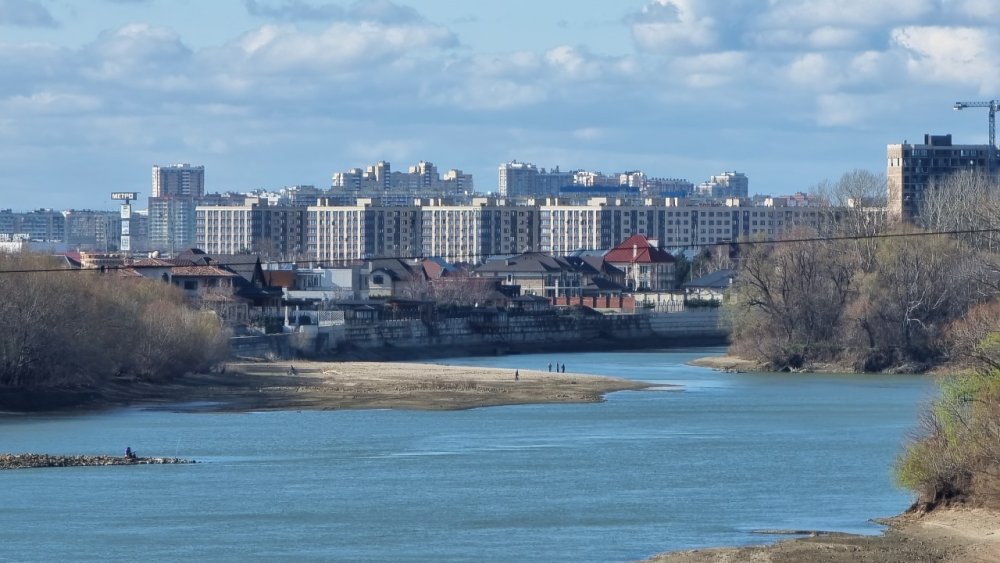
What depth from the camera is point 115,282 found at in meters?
60.3

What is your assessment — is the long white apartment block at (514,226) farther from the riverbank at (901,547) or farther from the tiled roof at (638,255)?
the riverbank at (901,547)

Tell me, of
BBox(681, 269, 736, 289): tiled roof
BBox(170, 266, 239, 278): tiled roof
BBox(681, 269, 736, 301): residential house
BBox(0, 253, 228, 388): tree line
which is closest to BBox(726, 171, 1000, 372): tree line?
BBox(0, 253, 228, 388): tree line

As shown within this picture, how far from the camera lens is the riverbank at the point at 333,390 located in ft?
163

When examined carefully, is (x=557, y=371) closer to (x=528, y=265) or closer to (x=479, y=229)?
(x=528, y=265)

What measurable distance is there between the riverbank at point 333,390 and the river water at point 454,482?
1824 millimetres

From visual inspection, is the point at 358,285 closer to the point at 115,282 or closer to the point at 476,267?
the point at 476,267

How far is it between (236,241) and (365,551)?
6099 inches

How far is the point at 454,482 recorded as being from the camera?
3338 centimetres

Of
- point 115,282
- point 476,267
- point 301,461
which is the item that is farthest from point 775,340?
point 476,267

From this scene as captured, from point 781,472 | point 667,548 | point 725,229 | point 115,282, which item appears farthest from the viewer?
point 725,229

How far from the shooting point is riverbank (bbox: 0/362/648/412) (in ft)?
163

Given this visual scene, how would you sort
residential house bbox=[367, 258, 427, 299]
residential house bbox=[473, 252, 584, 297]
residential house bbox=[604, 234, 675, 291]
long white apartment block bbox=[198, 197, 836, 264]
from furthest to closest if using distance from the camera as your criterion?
long white apartment block bbox=[198, 197, 836, 264], residential house bbox=[604, 234, 675, 291], residential house bbox=[473, 252, 584, 297], residential house bbox=[367, 258, 427, 299]

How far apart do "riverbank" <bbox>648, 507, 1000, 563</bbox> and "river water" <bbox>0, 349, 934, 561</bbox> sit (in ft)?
3.13

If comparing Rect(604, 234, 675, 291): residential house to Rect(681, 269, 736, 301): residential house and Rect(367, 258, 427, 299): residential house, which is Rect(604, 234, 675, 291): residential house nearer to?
Rect(681, 269, 736, 301): residential house
